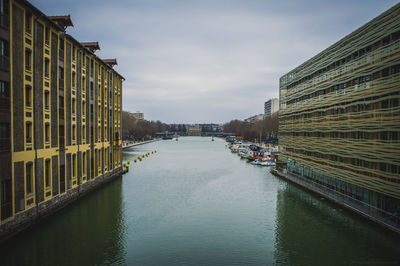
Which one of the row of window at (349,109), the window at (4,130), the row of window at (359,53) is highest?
the row of window at (359,53)

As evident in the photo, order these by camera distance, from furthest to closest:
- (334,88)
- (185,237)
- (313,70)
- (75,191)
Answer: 1. (313,70)
2. (334,88)
3. (75,191)
4. (185,237)

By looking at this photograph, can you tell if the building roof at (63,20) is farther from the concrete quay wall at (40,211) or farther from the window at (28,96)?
the concrete quay wall at (40,211)

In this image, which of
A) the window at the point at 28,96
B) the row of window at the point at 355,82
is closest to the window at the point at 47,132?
the window at the point at 28,96

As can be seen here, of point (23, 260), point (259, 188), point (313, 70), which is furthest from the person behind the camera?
point (259, 188)

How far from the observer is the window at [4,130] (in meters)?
14.9

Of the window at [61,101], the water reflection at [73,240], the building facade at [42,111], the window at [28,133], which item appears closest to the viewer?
the water reflection at [73,240]

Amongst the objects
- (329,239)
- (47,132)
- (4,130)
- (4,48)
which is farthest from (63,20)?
(329,239)

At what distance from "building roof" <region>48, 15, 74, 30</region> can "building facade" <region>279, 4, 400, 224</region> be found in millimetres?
23153

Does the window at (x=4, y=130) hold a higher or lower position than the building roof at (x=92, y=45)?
lower

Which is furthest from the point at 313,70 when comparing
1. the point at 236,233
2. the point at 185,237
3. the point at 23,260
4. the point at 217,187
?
the point at 23,260

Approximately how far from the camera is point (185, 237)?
1833 cm

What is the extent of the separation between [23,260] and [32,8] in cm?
1445

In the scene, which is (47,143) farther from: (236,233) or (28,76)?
(236,233)

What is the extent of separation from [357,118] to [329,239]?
33.0ft
